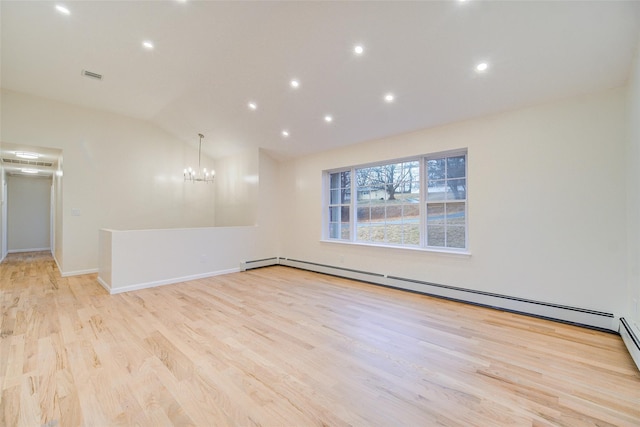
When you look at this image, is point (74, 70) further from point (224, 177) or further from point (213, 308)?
point (213, 308)

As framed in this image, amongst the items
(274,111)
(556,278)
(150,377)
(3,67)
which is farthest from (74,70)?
(556,278)

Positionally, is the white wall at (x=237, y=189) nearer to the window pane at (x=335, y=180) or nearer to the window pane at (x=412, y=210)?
the window pane at (x=335, y=180)

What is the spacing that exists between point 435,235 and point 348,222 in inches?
68.9

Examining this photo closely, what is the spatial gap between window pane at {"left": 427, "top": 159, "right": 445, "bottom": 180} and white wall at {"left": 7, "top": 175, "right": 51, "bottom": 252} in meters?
11.4

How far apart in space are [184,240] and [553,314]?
5.52 meters

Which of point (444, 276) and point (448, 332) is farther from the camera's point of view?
point (444, 276)

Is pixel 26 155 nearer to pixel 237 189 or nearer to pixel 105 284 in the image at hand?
pixel 105 284

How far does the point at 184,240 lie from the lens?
4.90 meters

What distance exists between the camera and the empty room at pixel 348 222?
1877 mm

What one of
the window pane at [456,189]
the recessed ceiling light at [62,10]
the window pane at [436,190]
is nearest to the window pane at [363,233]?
the window pane at [436,190]

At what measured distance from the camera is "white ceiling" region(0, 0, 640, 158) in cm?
244

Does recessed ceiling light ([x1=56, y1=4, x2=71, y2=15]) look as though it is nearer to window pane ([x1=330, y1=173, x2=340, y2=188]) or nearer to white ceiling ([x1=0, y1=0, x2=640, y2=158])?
white ceiling ([x1=0, y1=0, x2=640, y2=158])

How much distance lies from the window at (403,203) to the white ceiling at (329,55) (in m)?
0.65

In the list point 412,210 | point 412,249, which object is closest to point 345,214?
point 412,210
